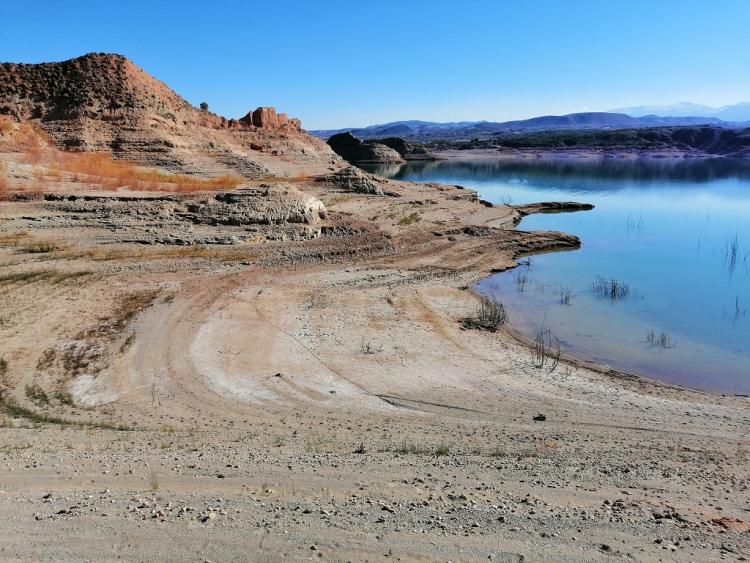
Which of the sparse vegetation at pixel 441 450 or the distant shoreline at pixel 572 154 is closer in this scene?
the sparse vegetation at pixel 441 450

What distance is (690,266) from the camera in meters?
24.2

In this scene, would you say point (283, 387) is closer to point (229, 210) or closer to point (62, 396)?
point (62, 396)

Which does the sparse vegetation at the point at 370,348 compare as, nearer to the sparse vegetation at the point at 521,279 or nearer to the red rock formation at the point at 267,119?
the sparse vegetation at the point at 521,279

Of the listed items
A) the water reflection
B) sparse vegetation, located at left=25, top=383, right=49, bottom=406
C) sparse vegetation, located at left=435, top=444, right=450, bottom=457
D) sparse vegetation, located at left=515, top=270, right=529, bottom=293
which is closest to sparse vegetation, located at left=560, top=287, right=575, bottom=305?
sparse vegetation, located at left=515, top=270, right=529, bottom=293

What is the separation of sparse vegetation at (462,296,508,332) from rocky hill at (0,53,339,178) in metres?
23.7

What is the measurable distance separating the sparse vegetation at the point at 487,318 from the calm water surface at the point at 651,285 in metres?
0.71

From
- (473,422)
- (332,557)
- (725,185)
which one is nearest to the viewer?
(332,557)

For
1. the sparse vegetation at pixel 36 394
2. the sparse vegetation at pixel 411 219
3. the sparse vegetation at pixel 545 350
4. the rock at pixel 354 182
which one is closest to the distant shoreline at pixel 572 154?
the rock at pixel 354 182

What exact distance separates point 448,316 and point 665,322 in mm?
6705

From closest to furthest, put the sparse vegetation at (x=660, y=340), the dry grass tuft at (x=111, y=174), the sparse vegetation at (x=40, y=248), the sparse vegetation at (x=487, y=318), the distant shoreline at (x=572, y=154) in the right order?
the sparse vegetation at (x=660, y=340) < the sparse vegetation at (x=487, y=318) < the sparse vegetation at (x=40, y=248) < the dry grass tuft at (x=111, y=174) < the distant shoreline at (x=572, y=154)

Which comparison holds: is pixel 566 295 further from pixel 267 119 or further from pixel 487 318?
pixel 267 119

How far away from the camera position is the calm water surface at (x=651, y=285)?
541 inches

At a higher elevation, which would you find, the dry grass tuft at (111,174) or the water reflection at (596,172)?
the dry grass tuft at (111,174)

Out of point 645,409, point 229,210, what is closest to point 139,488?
point 645,409
